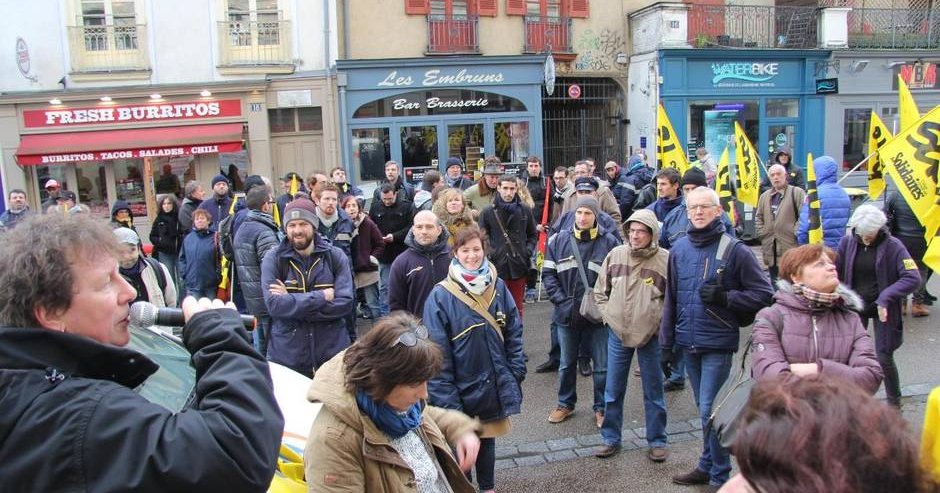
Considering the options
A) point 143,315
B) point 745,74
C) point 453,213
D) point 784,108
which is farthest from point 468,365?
point 784,108

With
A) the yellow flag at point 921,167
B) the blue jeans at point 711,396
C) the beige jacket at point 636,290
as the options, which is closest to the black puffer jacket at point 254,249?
the beige jacket at point 636,290

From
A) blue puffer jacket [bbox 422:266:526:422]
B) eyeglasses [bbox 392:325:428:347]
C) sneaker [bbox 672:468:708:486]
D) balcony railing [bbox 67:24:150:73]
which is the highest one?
balcony railing [bbox 67:24:150:73]

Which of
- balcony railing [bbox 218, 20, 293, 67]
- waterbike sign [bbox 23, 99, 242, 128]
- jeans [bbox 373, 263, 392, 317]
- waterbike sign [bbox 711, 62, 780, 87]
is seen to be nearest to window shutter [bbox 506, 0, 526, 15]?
waterbike sign [bbox 711, 62, 780, 87]

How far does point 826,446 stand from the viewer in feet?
4.28

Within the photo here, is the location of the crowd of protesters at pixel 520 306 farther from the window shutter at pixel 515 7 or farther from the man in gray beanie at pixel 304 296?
the window shutter at pixel 515 7

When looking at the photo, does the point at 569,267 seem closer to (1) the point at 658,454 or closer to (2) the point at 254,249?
(1) the point at 658,454

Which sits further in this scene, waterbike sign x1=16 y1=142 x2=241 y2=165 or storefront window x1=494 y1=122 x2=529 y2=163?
storefront window x1=494 y1=122 x2=529 y2=163

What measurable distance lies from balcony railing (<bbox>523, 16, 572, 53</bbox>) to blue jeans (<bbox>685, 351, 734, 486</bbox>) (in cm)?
1457

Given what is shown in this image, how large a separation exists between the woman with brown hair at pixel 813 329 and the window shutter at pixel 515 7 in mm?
15388

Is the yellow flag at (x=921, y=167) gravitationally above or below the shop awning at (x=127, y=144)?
below

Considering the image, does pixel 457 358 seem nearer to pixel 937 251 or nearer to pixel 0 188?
pixel 937 251

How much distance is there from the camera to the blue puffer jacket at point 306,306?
5.12 m

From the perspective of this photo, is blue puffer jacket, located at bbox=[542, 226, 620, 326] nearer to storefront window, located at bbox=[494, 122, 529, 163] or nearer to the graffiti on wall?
storefront window, located at bbox=[494, 122, 529, 163]

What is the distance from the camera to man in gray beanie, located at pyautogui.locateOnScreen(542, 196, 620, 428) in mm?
5789
